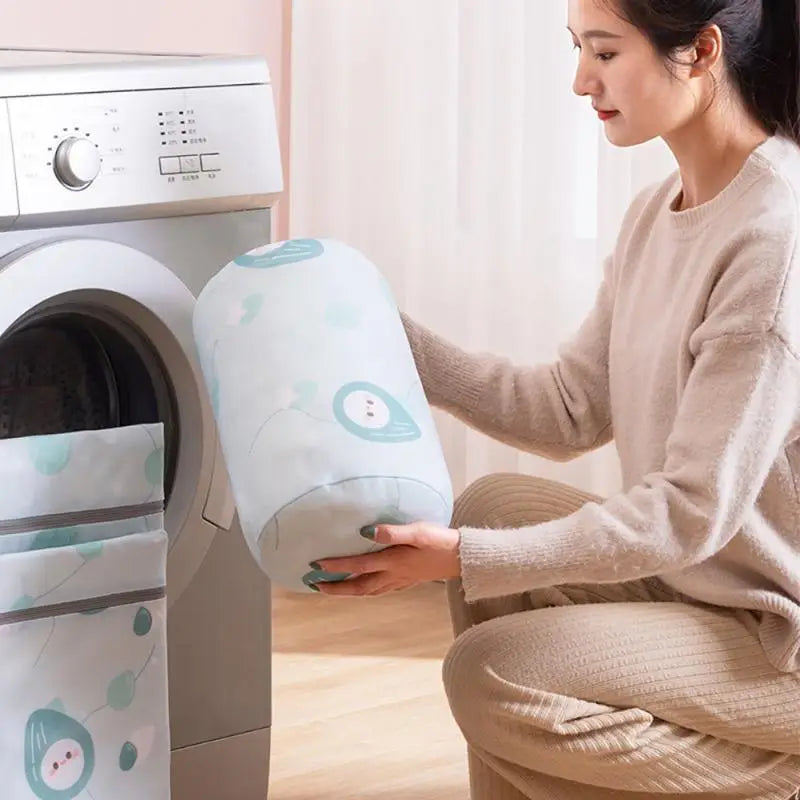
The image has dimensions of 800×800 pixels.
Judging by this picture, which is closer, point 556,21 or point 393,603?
point 556,21

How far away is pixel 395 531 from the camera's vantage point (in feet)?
4.09

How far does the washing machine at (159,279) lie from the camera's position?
139 cm

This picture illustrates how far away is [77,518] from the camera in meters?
1.37

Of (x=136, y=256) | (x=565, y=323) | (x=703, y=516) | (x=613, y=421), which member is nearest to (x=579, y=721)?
(x=703, y=516)

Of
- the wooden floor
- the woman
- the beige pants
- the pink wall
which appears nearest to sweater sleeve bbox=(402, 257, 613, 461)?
the woman

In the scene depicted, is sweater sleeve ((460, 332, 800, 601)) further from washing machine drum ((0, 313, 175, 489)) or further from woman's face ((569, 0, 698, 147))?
washing machine drum ((0, 313, 175, 489))

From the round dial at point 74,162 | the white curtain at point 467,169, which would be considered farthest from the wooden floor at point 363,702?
the round dial at point 74,162

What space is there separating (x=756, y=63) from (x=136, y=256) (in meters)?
0.63

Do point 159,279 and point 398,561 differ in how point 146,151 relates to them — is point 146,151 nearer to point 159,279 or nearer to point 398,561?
point 159,279

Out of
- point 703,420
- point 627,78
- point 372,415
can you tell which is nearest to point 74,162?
point 372,415

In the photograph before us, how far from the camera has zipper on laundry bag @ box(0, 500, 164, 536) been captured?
1335 millimetres

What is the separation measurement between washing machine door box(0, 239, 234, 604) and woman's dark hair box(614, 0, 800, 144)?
20.8 inches

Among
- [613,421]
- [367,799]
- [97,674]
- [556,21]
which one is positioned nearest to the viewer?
[97,674]

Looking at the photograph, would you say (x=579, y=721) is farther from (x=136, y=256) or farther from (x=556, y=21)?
(x=556, y=21)
